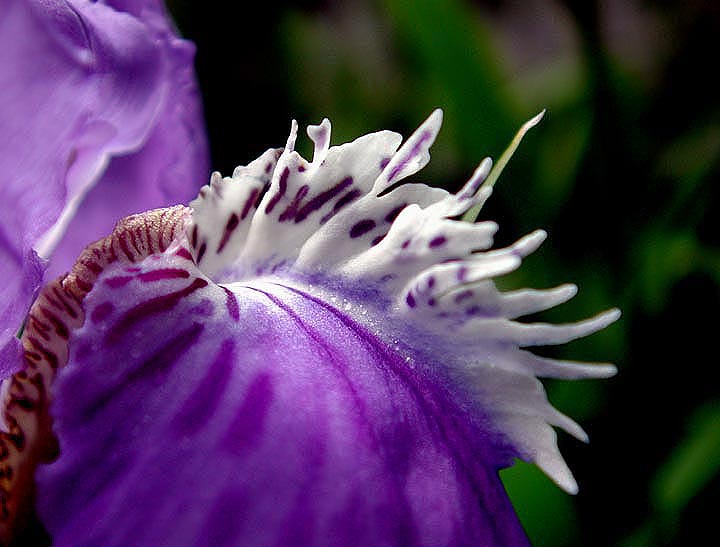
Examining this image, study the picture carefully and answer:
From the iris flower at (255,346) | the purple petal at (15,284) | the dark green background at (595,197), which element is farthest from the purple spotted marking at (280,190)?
the dark green background at (595,197)

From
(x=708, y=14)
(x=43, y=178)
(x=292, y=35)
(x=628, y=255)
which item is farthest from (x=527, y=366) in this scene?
(x=708, y=14)

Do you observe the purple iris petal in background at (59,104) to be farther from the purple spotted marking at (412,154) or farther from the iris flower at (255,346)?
the purple spotted marking at (412,154)

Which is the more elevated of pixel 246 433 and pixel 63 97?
pixel 63 97

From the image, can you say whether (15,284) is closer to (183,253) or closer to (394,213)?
(183,253)

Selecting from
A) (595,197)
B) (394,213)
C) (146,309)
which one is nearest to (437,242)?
(394,213)

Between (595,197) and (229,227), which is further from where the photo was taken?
(595,197)
